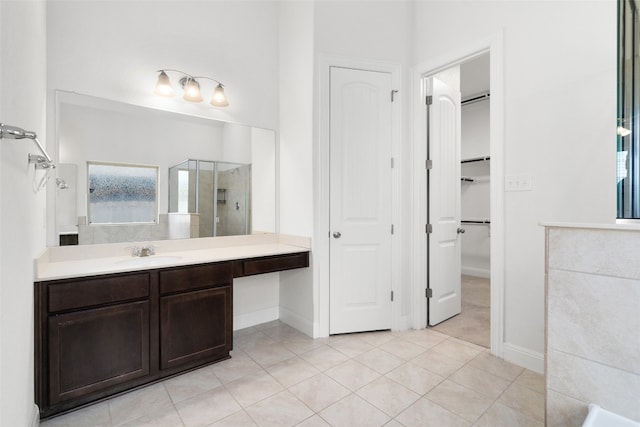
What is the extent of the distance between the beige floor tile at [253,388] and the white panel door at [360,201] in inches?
32.2

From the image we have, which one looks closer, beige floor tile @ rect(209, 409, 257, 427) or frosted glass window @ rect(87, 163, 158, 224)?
beige floor tile @ rect(209, 409, 257, 427)

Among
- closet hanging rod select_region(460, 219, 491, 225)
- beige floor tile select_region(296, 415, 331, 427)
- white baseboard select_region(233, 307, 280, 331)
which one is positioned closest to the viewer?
beige floor tile select_region(296, 415, 331, 427)

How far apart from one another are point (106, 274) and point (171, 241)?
744 mm

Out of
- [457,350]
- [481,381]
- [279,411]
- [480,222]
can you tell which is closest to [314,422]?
[279,411]

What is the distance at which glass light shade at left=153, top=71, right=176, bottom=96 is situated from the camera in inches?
90.4

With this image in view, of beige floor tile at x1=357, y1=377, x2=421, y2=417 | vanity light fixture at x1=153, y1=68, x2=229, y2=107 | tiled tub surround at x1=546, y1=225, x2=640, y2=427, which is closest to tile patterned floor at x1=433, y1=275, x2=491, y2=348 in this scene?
beige floor tile at x1=357, y1=377, x2=421, y2=417

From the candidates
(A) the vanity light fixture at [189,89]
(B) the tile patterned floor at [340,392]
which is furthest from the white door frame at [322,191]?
(A) the vanity light fixture at [189,89]

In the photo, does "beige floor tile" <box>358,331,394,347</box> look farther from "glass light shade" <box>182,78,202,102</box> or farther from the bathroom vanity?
"glass light shade" <box>182,78,202,102</box>

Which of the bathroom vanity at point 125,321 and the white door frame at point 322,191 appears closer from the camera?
the bathroom vanity at point 125,321

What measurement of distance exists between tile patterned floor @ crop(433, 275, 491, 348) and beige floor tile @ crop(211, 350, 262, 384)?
170 centimetres

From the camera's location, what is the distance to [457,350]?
2.38m

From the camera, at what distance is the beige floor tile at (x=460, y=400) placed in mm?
1647

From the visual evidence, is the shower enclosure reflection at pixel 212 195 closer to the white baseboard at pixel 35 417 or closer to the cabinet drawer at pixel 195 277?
the cabinet drawer at pixel 195 277

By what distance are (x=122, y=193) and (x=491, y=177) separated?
110 inches
